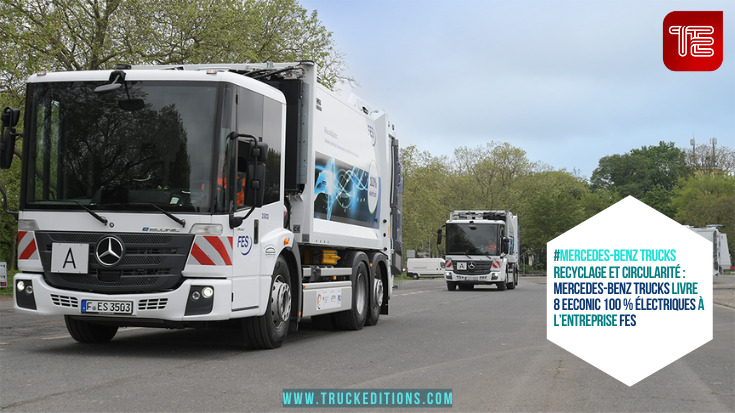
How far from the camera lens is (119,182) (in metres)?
9.95

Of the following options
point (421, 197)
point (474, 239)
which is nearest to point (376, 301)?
point (474, 239)

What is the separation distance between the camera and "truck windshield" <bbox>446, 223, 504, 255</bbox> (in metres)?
37.1

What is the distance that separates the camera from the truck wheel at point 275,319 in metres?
10.9

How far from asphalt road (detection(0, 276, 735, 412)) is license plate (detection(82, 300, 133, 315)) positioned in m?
0.53

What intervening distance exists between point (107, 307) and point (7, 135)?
7.53ft

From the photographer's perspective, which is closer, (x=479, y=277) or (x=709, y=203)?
(x=479, y=277)

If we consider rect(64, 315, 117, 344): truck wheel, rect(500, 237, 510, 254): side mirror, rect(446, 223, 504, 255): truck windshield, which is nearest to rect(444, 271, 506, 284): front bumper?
rect(446, 223, 504, 255): truck windshield

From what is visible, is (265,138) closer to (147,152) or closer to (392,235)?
(147,152)

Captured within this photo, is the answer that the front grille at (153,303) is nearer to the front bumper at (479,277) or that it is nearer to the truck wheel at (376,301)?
the truck wheel at (376,301)

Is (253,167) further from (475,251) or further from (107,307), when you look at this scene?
(475,251)

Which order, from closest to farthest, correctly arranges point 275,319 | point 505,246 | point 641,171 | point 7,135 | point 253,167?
point 7,135 → point 253,167 → point 275,319 → point 505,246 → point 641,171

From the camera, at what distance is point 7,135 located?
32.9ft

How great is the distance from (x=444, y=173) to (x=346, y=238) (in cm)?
7151

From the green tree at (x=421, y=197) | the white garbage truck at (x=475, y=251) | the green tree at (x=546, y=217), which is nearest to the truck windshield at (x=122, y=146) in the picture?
the white garbage truck at (x=475, y=251)
